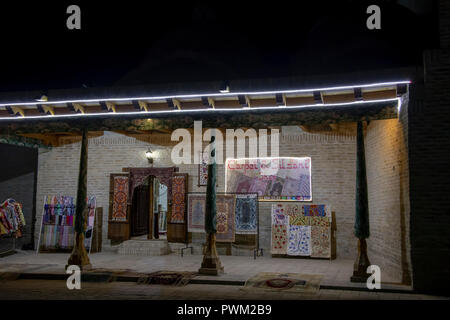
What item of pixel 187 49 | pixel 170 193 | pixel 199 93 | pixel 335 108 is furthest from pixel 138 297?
pixel 187 49

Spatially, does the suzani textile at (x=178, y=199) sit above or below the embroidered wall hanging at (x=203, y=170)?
below

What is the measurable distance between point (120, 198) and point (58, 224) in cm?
210

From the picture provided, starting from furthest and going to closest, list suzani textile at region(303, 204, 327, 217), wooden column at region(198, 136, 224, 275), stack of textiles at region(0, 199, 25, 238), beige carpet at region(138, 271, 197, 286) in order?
stack of textiles at region(0, 199, 25, 238), suzani textile at region(303, 204, 327, 217), wooden column at region(198, 136, 224, 275), beige carpet at region(138, 271, 197, 286)

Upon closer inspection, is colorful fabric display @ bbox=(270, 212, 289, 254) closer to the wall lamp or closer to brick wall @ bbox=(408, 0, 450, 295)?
the wall lamp

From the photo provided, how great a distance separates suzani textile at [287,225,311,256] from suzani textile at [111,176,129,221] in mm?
5210

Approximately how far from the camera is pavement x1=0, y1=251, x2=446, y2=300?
765cm

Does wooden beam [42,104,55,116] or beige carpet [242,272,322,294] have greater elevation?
wooden beam [42,104,55,116]

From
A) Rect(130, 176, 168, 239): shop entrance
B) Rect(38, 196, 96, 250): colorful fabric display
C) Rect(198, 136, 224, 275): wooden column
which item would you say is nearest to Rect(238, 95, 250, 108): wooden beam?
Rect(198, 136, 224, 275): wooden column

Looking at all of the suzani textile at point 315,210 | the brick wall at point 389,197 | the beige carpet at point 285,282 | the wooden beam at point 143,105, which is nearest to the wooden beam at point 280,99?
the brick wall at point 389,197

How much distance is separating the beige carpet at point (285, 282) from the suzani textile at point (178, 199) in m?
4.43

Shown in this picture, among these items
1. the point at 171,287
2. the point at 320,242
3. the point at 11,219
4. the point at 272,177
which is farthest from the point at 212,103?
the point at 11,219

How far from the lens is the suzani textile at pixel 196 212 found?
13.0 m

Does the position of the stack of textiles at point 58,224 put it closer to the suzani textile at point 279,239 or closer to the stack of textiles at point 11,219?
the stack of textiles at point 11,219

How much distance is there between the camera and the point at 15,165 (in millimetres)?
15055
